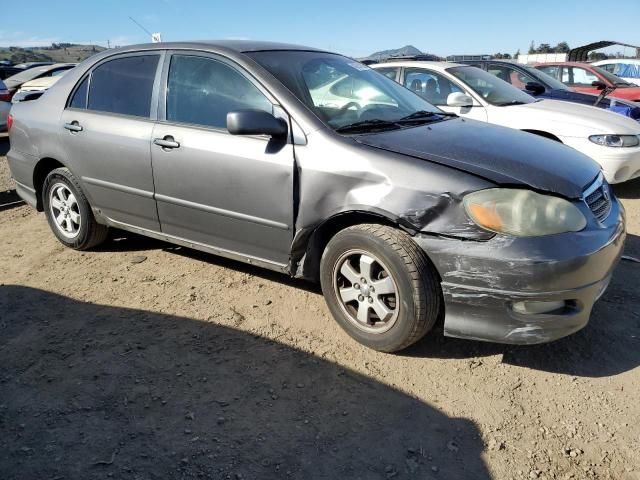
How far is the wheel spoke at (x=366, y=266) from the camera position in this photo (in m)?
2.92

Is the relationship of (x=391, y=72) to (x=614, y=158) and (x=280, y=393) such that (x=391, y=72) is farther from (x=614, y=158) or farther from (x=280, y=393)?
(x=280, y=393)

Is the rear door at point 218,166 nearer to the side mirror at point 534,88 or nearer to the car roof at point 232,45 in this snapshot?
the car roof at point 232,45

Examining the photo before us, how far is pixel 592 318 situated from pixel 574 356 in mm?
490

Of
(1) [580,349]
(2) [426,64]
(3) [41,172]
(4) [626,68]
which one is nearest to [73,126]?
(3) [41,172]

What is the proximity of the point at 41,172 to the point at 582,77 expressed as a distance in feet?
33.6

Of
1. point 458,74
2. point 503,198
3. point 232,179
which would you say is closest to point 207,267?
point 232,179

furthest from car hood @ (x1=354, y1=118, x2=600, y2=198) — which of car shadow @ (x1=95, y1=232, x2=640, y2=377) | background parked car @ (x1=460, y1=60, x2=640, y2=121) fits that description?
background parked car @ (x1=460, y1=60, x2=640, y2=121)

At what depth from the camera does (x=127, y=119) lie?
12.8 ft

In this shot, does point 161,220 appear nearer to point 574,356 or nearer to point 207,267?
point 207,267

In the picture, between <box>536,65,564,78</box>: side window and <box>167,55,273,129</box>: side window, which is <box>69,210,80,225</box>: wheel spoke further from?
<box>536,65,564,78</box>: side window

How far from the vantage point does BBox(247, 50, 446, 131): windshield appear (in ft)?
10.8

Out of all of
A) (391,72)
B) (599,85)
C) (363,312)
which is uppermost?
(391,72)

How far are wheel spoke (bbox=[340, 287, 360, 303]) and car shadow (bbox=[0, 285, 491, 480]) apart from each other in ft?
1.29

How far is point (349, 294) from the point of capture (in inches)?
121
